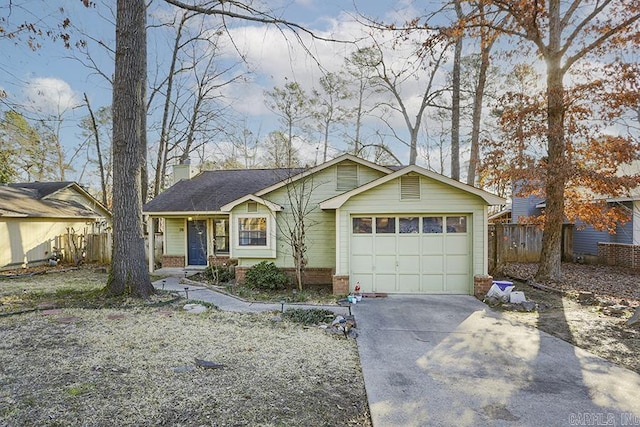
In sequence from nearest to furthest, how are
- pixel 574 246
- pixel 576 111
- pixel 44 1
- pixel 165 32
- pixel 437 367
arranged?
pixel 437 367 → pixel 44 1 → pixel 576 111 → pixel 574 246 → pixel 165 32

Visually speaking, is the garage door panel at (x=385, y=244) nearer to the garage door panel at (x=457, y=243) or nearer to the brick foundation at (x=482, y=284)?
the garage door panel at (x=457, y=243)

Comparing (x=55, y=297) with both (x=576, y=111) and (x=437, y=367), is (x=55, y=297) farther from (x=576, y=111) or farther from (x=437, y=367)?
(x=576, y=111)

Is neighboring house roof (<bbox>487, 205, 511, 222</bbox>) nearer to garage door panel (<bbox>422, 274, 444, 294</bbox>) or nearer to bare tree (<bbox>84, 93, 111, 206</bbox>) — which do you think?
garage door panel (<bbox>422, 274, 444, 294</bbox>)

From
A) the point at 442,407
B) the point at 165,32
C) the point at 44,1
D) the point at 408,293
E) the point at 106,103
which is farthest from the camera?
the point at 106,103

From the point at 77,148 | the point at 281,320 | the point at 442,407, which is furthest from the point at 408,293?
the point at 77,148

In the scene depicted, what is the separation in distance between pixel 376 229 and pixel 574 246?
12.1 meters

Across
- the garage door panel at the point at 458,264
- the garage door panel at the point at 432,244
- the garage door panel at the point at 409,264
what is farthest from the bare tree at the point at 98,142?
the garage door panel at the point at 458,264

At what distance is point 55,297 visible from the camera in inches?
340

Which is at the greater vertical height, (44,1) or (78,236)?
(44,1)

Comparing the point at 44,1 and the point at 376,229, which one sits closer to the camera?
the point at 44,1

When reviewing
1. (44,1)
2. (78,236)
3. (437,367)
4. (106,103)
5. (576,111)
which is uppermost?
(106,103)

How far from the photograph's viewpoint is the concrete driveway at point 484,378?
349 centimetres

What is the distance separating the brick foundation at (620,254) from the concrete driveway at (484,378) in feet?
32.5

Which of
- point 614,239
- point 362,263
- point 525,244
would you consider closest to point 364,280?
point 362,263
